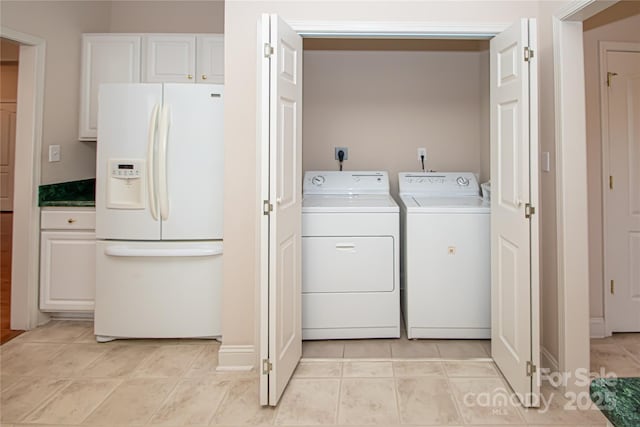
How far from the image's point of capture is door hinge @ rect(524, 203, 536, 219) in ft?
6.28

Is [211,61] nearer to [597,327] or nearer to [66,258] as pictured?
[66,258]

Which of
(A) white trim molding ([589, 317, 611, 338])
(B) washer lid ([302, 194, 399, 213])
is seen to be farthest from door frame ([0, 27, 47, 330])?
(A) white trim molding ([589, 317, 611, 338])

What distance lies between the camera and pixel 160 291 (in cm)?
269

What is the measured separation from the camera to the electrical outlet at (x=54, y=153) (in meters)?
3.08

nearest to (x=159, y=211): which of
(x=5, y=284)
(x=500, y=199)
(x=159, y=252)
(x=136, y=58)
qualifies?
(x=159, y=252)

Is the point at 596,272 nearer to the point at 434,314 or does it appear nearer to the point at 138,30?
the point at 434,314

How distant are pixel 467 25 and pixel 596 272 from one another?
187 centimetres

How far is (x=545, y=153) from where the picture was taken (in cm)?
227

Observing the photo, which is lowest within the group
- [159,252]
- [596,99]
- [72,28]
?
[159,252]

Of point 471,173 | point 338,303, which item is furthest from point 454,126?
point 338,303

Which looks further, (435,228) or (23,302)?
(23,302)

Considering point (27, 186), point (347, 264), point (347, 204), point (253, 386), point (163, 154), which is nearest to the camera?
point (253, 386)

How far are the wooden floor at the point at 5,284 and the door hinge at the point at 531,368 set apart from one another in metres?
3.22

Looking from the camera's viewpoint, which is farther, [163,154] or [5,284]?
[5,284]
